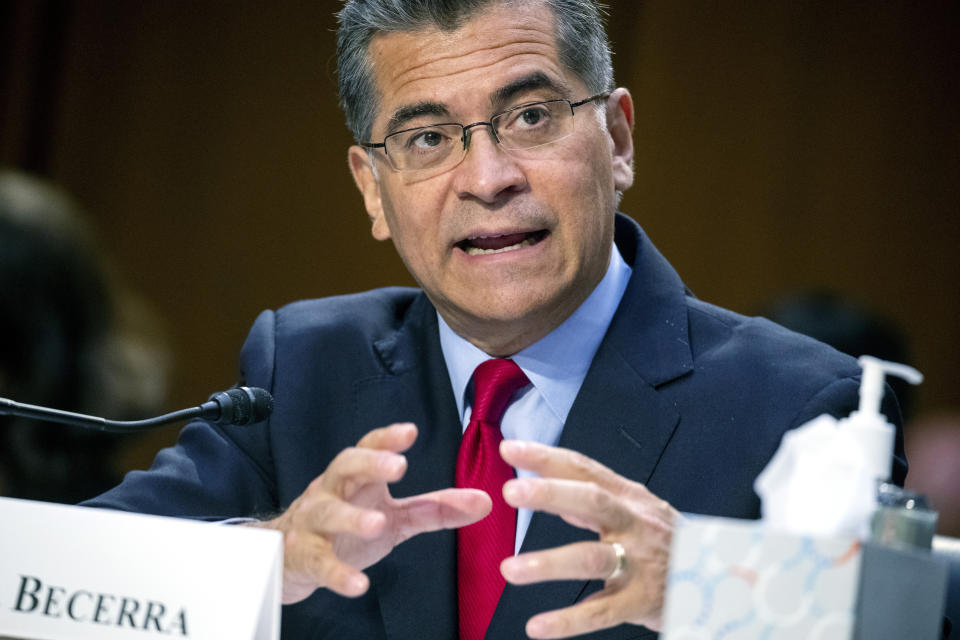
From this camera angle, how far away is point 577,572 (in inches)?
36.0

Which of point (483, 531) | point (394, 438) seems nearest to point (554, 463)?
point (394, 438)

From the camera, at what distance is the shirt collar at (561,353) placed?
1.61m

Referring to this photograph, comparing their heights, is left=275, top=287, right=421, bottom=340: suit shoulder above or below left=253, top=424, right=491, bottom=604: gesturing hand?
above

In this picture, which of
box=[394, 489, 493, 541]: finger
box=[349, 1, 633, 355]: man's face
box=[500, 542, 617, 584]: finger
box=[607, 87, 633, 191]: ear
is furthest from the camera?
box=[607, 87, 633, 191]: ear

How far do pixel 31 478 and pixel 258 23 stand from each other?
2.22m

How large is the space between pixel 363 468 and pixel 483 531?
1.71 feet

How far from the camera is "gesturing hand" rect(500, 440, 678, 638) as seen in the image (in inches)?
35.8

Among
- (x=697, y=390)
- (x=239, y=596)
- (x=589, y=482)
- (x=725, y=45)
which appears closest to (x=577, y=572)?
(x=589, y=482)

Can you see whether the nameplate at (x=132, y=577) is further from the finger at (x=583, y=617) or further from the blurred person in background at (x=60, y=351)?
the blurred person in background at (x=60, y=351)

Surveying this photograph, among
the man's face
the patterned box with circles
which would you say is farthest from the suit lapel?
the patterned box with circles

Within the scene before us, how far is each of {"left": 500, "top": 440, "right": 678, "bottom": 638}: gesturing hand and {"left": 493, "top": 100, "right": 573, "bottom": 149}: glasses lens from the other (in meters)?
0.73

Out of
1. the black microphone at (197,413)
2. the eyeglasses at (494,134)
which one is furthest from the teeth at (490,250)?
the black microphone at (197,413)

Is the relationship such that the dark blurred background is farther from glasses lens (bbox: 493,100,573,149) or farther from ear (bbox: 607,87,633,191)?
glasses lens (bbox: 493,100,573,149)

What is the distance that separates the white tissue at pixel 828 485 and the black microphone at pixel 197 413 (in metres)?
0.67
